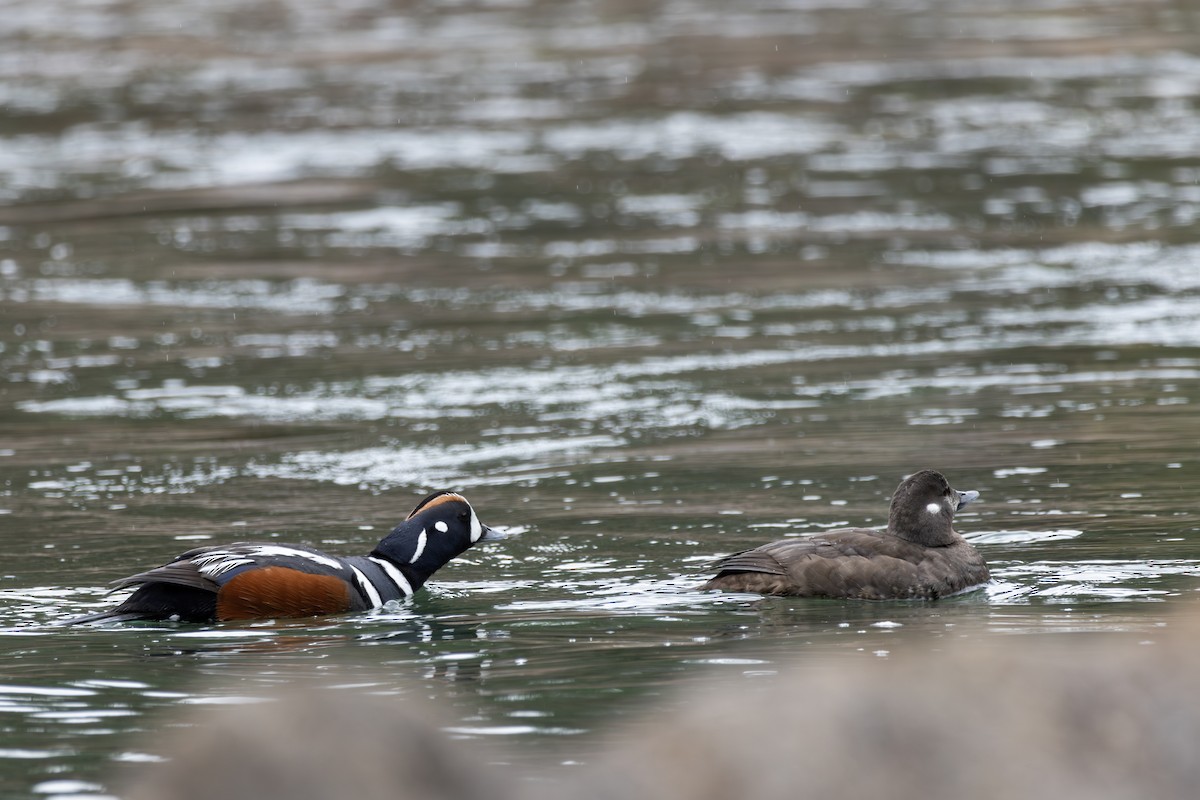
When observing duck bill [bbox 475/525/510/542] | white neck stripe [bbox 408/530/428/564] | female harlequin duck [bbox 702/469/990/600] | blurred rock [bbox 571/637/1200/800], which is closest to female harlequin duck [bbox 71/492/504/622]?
white neck stripe [bbox 408/530/428/564]

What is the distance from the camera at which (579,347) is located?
17.8 m

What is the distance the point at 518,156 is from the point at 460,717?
2170cm

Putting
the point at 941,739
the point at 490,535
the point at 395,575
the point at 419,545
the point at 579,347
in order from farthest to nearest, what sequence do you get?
the point at 579,347, the point at 490,535, the point at 419,545, the point at 395,575, the point at 941,739

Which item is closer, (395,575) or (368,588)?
(368,588)

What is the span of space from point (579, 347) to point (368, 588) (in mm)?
7705

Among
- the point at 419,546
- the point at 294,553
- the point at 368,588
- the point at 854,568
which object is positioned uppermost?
the point at 294,553

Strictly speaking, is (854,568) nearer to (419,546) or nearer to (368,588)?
(419,546)

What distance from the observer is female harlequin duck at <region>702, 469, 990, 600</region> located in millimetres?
10047

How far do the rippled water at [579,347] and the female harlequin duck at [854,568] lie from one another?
0.42 ft

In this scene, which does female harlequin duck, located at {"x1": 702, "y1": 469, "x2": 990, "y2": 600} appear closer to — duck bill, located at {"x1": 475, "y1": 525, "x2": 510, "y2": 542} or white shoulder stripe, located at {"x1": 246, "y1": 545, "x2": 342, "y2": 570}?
duck bill, located at {"x1": 475, "y1": 525, "x2": 510, "y2": 542}

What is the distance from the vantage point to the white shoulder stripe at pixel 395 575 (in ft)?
34.3

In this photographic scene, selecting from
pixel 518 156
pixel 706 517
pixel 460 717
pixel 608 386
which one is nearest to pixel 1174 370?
pixel 608 386

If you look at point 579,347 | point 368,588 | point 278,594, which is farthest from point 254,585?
point 579,347

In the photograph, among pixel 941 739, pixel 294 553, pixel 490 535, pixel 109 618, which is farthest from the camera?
pixel 490 535
